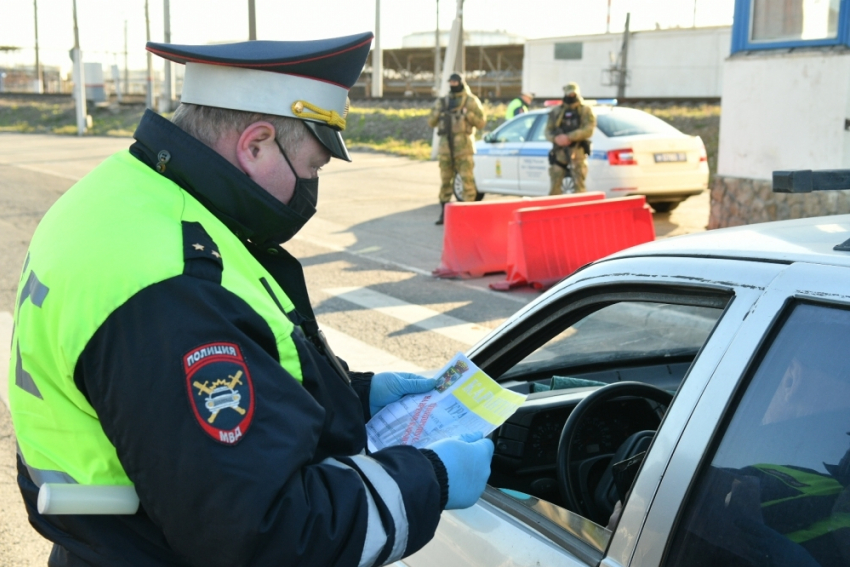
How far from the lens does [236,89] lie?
167 centimetres

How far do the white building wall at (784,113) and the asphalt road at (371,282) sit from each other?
1776mm

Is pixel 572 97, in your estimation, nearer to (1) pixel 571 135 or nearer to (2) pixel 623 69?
(1) pixel 571 135

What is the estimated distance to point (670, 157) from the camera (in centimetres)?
1163

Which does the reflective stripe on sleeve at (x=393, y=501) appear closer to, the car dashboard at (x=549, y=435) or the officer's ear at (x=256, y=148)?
the officer's ear at (x=256, y=148)

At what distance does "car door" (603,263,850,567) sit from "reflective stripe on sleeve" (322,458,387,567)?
18.2 inches

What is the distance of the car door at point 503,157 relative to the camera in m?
13.3

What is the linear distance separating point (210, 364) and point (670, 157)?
36.2 ft

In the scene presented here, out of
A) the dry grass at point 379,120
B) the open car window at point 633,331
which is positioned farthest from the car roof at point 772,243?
the dry grass at point 379,120

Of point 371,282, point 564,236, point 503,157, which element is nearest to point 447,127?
point 503,157

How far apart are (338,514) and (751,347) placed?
0.76 metres

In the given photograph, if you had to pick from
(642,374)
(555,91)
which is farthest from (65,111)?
(642,374)

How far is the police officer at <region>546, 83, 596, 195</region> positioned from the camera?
11095 millimetres

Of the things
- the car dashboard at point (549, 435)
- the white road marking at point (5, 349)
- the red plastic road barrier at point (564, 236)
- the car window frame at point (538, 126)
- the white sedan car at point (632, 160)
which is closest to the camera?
the car dashboard at point (549, 435)

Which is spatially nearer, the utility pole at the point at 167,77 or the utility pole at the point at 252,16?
the utility pole at the point at 252,16
